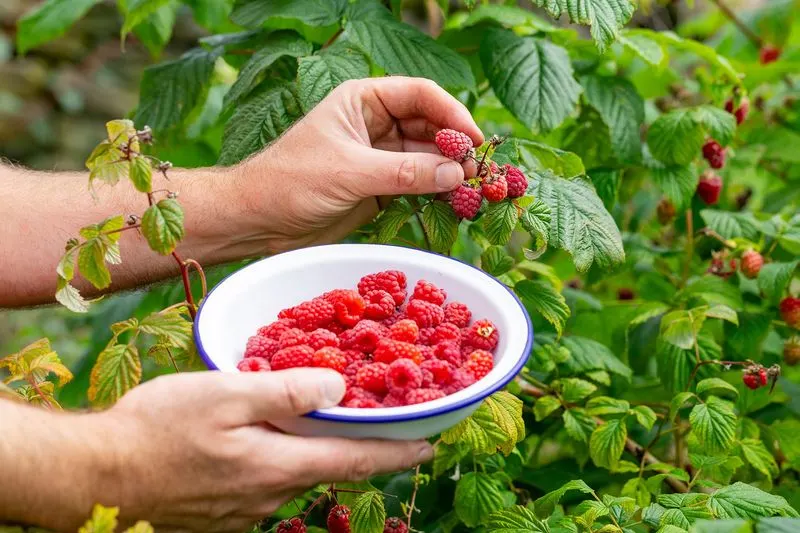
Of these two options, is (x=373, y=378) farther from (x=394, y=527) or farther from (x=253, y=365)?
(x=394, y=527)

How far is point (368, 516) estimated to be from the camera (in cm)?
108

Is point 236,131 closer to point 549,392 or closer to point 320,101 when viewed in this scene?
point 320,101

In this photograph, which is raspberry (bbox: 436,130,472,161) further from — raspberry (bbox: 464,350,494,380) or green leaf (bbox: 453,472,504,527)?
green leaf (bbox: 453,472,504,527)

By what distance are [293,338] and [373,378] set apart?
0.40 feet

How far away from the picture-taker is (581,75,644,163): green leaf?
1655mm

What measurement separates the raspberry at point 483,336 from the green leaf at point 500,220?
0.46 ft

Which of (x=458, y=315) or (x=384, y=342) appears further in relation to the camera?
(x=458, y=315)

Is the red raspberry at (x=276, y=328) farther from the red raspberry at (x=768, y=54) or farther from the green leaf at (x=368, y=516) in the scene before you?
the red raspberry at (x=768, y=54)

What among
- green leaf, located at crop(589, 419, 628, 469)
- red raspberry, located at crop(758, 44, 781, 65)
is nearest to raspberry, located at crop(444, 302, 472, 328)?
green leaf, located at crop(589, 419, 628, 469)

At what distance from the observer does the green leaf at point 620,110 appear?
1.66 metres

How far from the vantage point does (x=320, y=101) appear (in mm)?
1379

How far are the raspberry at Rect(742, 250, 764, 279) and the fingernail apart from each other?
0.68 m

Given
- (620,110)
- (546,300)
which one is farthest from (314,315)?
(620,110)

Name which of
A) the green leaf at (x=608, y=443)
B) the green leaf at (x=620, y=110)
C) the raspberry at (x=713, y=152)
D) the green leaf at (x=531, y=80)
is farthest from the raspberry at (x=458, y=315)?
the raspberry at (x=713, y=152)
